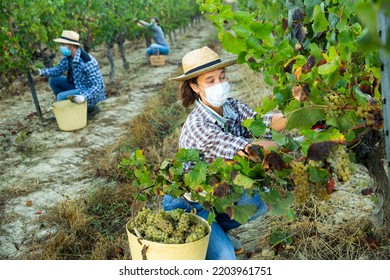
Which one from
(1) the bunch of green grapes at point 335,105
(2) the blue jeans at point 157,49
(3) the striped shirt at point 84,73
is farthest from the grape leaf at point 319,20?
(2) the blue jeans at point 157,49

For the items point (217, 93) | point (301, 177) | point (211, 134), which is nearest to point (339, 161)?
point (301, 177)

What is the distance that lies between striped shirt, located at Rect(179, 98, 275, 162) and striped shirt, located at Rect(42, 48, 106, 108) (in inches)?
140

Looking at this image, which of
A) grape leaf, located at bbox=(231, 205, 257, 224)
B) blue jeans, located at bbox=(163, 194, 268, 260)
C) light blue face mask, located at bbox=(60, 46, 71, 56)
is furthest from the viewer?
light blue face mask, located at bbox=(60, 46, 71, 56)

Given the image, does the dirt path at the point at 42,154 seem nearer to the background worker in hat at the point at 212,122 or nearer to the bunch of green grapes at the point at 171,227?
the bunch of green grapes at the point at 171,227

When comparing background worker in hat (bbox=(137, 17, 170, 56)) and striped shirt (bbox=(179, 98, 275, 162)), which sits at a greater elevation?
striped shirt (bbox=(179, 98, 275, 162))

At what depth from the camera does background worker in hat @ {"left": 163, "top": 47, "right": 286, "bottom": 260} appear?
2.41 meters

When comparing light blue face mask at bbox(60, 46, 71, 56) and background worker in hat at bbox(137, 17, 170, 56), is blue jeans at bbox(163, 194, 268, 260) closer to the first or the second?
light blue face mask at bbox(60, 46, 71, 56)

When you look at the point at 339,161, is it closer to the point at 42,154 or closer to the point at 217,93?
the point at 217,93

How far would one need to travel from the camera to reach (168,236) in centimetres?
220

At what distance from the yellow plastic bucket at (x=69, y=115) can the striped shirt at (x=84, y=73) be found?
0.94ft

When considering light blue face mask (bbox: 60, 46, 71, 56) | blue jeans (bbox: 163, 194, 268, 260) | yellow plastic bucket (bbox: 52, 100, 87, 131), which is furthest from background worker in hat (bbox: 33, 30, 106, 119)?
blue jeans (bbox: 163, 194, 268, 260)

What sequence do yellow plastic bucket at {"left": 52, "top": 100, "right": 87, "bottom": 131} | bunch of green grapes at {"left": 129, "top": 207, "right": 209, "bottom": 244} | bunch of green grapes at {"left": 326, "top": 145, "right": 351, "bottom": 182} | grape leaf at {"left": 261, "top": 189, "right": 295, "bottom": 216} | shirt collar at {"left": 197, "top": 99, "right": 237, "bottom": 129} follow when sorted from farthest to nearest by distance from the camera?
yellow plastic bucket at {"left": 52, "top": 100, "right": 87, "bottom": 131} < shirt collar at {"left": 197, "top": 99, "right": 237, "bottom": 129} < bunch of green grapes at {"left": 129, "top": 207, "right": 209, "bottom": 244} < grape leaf at {"left": 261, "top": 189, "right": 295, "bottom": 216} < bunch of green grapes at {"left": 326, "top": 145, "right": 351, "bottom": 182}

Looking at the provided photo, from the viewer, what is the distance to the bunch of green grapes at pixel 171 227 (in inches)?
85.1
